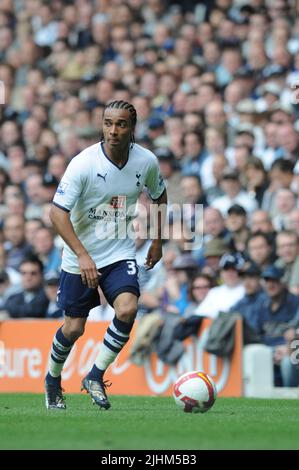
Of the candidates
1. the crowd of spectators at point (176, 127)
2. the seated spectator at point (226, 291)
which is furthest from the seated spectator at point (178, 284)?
the seated spectator at point (226, 291)

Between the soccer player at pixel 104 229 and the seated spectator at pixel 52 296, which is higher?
the seated spectator at pixel 52 296

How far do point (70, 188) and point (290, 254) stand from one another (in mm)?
4974

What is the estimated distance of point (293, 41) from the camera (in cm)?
1773

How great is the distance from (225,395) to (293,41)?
22.0 feet

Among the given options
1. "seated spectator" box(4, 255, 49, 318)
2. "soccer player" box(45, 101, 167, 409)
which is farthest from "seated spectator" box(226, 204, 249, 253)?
"soccer player" box(45, 101, 167, 409)

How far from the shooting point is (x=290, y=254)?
13.7 m

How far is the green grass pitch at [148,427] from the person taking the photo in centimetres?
729

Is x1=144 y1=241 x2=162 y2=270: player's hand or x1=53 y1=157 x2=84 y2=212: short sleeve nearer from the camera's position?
x1=53 y1=157 x2=84 y2=212: short sleeve

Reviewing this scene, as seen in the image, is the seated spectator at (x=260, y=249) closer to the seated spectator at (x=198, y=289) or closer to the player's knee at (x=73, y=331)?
the seated spectator at (x=198, y=289)

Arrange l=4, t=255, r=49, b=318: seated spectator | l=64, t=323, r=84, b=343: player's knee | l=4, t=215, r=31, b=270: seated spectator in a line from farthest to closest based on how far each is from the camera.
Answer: l=4, t=215, r=31, b=270: seated spectator < l=4, t=255, r=49, b=318: seated spectator < l=64, t=323, r=84, b=343: player's knee

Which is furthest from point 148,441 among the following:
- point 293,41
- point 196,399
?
point 293,41

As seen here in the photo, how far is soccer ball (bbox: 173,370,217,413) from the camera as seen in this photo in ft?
30.6

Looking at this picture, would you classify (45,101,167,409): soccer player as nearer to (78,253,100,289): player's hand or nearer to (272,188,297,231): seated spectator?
(78,253,100,289): player's hand

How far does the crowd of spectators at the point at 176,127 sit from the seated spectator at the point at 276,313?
17 mm
